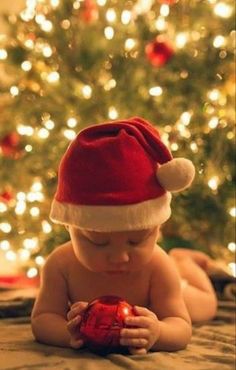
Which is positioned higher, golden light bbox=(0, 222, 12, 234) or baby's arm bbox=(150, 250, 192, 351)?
golden light bbox=(0, 222, 12, 234)

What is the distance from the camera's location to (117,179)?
3.12 ft

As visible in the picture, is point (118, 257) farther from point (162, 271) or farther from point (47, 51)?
point (47, 51)

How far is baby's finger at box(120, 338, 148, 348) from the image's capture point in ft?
3.12

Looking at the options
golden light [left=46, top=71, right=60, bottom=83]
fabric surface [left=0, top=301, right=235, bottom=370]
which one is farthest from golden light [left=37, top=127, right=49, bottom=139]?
fabric surface [left=0, top=301, right=235, bottom=370]

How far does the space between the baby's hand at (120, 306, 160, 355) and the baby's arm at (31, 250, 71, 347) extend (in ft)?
0.39

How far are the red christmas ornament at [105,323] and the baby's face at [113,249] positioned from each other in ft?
0.20

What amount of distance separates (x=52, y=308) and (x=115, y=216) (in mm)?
245

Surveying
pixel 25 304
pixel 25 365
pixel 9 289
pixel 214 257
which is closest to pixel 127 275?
pixel 25 365

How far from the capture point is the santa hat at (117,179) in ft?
3.14

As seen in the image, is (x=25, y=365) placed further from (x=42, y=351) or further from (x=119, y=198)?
(x=119, y=198)

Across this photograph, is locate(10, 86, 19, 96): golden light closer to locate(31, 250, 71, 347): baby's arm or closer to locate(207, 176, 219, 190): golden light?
locate(207, 176, 219, 190): golden light

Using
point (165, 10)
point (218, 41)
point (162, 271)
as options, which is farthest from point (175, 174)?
point (165, 10)

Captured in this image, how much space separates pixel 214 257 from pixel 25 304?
0.81m

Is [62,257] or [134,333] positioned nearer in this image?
[134,333]
